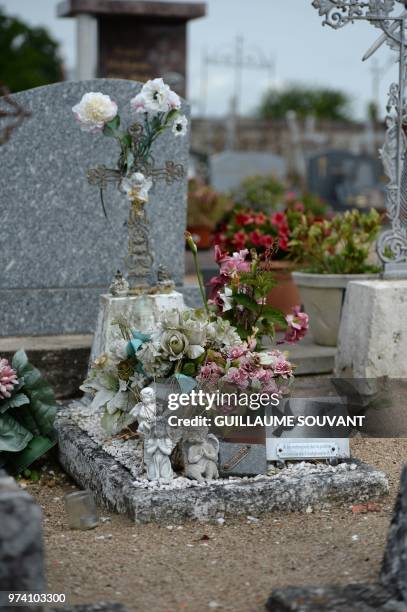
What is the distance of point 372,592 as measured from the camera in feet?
8.35

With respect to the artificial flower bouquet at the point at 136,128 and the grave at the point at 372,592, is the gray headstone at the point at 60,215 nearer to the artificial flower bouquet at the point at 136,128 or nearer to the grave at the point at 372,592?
the artificial flower bouquet at the point at 136,128

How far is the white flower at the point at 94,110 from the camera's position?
4254 millimetres

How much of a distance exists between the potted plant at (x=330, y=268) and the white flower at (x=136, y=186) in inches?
55.1

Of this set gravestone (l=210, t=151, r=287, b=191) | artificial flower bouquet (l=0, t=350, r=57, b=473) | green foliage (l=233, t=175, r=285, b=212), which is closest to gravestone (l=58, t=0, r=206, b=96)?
green foliage (l=233, t=175, r=285, b=212)

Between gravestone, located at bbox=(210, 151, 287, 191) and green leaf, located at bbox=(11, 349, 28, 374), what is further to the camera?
gravestone, located at bbox=(210, 151, 287, 191)

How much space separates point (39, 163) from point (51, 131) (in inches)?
7.3

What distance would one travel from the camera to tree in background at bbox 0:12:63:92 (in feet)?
131

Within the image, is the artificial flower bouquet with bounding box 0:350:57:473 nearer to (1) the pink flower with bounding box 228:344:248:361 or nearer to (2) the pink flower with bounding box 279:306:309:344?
(1) the pink flower with bounding box 228:344:248:361

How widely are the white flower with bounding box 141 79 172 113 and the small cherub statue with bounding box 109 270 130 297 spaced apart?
784mm

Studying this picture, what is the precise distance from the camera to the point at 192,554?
3123 millimetres

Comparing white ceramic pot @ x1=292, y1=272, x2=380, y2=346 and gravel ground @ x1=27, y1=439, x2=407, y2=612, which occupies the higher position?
white ceramic pot @ x1=292, y1=272, x2=380, y2=346

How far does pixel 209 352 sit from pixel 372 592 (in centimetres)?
134

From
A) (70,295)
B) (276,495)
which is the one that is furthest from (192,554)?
(70,295)

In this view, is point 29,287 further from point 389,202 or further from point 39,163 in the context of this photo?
point 389,202
